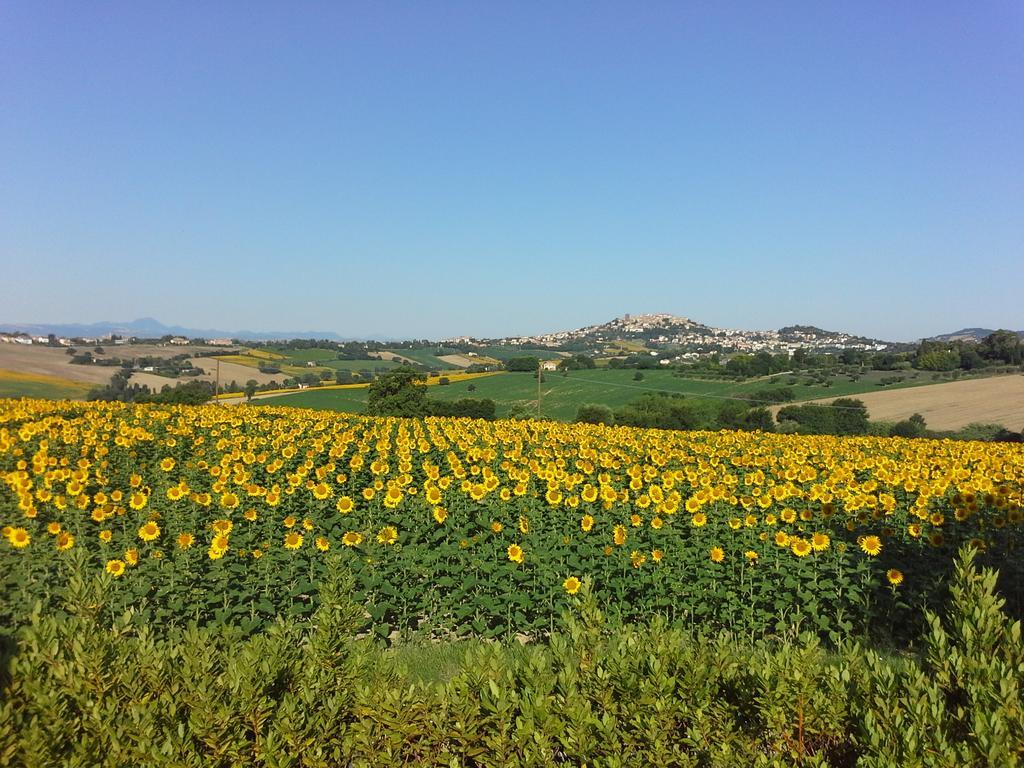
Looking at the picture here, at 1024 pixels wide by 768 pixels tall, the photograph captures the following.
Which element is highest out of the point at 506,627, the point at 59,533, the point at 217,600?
the point at 59,533

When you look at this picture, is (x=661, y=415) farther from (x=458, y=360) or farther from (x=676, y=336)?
(x=676, y=336)

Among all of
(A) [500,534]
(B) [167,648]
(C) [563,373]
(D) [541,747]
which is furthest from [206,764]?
(C) [563,373]

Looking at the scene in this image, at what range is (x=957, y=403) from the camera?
43.9 m

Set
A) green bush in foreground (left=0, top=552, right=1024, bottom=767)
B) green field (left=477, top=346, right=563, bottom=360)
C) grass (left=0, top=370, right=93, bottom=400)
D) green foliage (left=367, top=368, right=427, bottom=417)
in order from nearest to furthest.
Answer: green bush in foreground (left=0, top=552, right=1024, bottom=767) → grass (left=0, top=370, right=93, bottom=400) → green foliage (left=367, top=368, right=427, bottom=417) → green field (left=477, top=346, right=563, bottom=360)

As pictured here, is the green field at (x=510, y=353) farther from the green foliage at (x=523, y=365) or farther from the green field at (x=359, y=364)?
the green field at (x=359, y=364)

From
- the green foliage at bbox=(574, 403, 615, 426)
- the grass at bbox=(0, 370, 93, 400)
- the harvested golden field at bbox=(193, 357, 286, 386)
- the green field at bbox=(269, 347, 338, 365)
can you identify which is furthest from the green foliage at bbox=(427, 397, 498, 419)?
the green field at bbox=(269, 347, 338, 365)

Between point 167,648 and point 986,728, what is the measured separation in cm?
444

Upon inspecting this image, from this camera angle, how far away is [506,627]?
7836 mm

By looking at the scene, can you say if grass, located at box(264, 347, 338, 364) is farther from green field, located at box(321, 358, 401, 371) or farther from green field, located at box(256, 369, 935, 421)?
green field, located at box(256, 369, 935, 421)

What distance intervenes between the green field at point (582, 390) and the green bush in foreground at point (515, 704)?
4444 centimetres

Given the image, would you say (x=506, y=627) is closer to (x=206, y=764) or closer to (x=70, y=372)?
(x=206, y=764)

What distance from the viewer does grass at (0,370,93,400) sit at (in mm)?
37875

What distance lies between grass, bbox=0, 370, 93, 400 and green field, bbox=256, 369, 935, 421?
40.6 feet

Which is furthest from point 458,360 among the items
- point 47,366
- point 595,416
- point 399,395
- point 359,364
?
point 595,416
